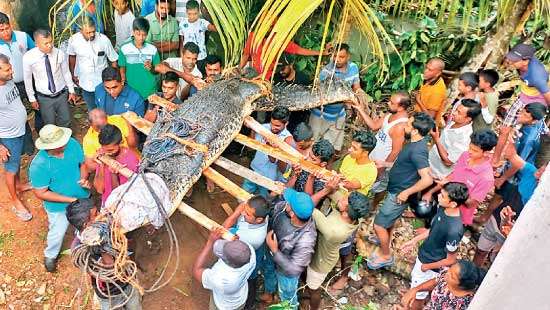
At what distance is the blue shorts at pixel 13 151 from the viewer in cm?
517

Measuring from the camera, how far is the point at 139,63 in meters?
5.76

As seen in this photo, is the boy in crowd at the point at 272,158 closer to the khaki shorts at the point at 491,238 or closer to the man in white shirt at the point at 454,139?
the man in white shirt at the point at 454,139

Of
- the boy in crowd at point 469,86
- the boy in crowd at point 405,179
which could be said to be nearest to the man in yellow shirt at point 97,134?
the boy in crowd at point 405,179

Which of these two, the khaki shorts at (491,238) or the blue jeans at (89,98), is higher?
the blue jeans at (89,98)

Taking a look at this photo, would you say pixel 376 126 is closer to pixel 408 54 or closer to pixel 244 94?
pixel 244 94

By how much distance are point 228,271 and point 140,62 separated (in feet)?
9.60

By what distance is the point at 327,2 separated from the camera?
475 cm

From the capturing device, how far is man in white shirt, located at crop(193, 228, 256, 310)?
11.8 feet

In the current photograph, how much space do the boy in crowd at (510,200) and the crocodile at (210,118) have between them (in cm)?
181

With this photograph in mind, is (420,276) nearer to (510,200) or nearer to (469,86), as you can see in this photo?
(510,200)

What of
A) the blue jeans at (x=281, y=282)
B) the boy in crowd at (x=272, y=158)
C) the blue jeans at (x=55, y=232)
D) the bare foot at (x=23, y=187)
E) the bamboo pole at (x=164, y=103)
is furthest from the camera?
the bare foot at (x=23, y=187)

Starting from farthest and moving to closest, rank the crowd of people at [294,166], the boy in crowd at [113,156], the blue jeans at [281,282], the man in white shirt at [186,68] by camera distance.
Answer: the man in white shirt at [186,68] < the blue jeans at [281,282] < the boy in crowd at [113,156] < the crowd of people at [294,166]

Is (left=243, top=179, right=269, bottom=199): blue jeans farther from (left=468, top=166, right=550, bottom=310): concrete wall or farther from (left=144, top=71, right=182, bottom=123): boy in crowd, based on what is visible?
(left=468, top=166, right=550, bottom=310): concrete wall

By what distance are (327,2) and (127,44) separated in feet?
7.42
